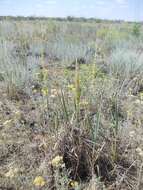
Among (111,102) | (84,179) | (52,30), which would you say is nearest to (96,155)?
(84,179)

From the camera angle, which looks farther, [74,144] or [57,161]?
[74,144]

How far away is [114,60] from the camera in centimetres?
607

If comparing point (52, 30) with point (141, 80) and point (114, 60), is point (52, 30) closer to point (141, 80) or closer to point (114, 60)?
point (114, 60)

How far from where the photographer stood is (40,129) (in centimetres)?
325

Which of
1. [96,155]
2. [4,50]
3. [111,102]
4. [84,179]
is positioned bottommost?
[84,179]

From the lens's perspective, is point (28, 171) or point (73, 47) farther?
point (73, 47)

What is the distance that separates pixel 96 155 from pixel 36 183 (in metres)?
0.59

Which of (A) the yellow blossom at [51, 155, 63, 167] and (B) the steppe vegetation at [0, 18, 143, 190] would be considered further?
(B) the steppe vegetation at [0, 18, 143, 190]

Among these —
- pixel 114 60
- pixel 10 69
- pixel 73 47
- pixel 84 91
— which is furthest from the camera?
pixel 73 47

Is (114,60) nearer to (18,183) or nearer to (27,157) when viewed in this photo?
(27,157)

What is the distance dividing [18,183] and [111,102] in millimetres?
1309

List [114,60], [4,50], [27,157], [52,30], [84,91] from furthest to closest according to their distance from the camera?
[52,30], [114,60], [4,50], [84,91], [27,157]

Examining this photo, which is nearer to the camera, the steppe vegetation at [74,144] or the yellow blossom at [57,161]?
the yellow blossom at [57,161]

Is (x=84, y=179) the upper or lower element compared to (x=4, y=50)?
lower
